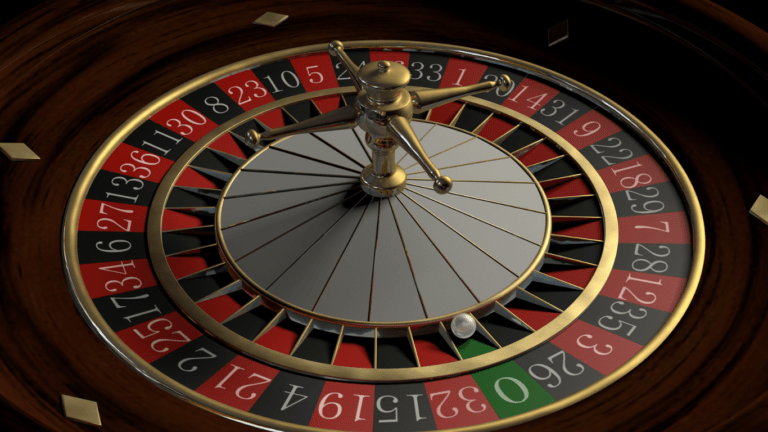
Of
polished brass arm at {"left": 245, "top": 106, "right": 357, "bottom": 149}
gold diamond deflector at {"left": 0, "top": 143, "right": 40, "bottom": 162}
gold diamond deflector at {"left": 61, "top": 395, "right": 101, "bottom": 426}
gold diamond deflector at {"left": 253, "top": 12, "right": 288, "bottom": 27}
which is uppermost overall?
gold diamond deflector at {"left": 253, "top": 12, "right": 288, "bottom": 27}

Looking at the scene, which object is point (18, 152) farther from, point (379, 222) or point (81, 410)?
point (379, 222)

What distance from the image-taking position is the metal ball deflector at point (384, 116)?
2195mm

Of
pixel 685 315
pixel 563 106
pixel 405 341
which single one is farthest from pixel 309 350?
pixel 563 106

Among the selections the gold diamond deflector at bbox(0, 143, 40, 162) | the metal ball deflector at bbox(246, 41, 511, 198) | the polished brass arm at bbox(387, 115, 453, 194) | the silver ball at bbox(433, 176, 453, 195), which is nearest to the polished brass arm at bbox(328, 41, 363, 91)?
the metal ball deflector at bbox(246, 41, 511, 198)

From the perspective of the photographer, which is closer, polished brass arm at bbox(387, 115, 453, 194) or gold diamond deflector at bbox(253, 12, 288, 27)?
polished brass arm at bbox(387, 115, 453, 194)

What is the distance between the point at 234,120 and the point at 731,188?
1965mm

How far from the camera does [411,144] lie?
85.8 inches

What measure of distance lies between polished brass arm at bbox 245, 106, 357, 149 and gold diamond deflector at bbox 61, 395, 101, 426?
0.93 meters

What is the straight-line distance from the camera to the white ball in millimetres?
2135

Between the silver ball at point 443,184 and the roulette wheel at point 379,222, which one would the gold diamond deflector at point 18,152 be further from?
the silver ball at point 443,184

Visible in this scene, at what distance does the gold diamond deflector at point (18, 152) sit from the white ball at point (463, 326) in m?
1.68

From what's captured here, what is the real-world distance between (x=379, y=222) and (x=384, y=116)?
41 centimetres

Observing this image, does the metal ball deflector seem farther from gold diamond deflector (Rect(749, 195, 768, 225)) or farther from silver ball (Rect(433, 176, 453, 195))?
gold diamond deflector (Rect(749, 195, 768, 225))

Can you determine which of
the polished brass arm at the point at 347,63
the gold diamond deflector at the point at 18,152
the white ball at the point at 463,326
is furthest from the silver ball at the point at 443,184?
the gold diamond deflector at the point at 18,152
